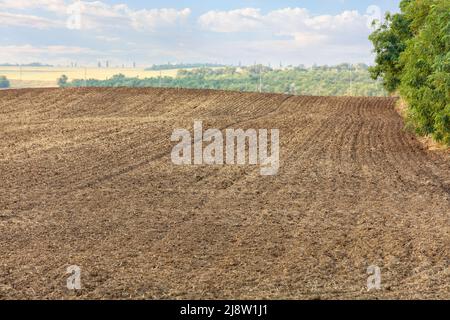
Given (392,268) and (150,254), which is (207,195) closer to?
(150,254)

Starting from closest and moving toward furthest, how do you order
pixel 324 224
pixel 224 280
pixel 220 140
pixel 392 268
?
pixel 224 280
pixel 392 268
pixel 324 224
pixel 220 140

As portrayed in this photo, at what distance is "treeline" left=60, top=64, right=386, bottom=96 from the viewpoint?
282 ft

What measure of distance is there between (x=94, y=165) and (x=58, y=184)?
12.4ft

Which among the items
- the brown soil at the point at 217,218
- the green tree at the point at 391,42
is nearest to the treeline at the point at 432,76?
the brown soil at the point at 217,218

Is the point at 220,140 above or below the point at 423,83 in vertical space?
below

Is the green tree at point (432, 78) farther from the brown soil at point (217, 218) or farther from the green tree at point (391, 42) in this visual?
the green tree at point (391, 42)

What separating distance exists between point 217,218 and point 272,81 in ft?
300

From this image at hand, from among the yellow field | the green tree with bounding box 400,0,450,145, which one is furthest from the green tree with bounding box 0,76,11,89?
the green tree with bounding box 400,0,450,145

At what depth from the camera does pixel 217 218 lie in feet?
53.7

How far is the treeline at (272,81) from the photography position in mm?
85938

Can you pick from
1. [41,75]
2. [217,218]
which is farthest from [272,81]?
[217,218]

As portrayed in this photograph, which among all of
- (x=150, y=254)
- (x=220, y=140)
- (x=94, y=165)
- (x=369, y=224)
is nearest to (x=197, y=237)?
(x=150, y=254)

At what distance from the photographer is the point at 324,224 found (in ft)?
51.7

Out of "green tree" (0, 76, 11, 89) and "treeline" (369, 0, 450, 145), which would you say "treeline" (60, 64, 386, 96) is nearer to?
"green tree" (0, 76, 11, 89)
